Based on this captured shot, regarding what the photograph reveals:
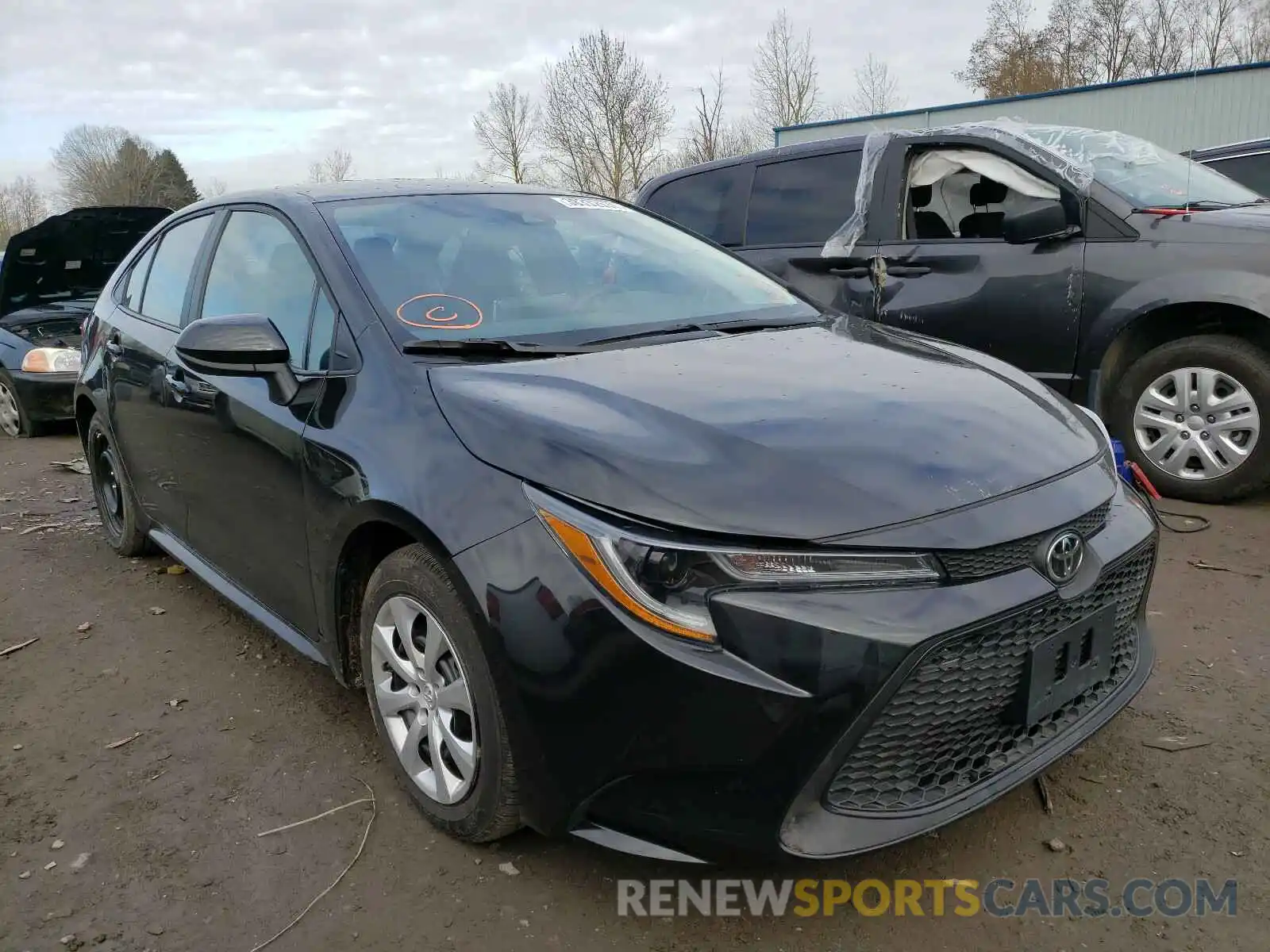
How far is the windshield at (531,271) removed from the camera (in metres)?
2.64

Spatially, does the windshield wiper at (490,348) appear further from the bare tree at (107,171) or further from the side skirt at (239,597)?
the bare tree at (107,171)

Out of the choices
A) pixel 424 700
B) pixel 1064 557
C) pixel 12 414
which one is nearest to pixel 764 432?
pixel 1064 557

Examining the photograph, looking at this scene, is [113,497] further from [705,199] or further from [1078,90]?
[1078,90]

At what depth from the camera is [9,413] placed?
313 inches

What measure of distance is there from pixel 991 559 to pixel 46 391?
788cm

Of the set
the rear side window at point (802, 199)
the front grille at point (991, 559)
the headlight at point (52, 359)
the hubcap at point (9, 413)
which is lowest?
the hubcap at point (9, 413)

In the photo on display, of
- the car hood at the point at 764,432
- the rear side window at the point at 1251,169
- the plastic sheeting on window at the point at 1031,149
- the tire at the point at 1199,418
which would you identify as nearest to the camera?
the car hood at the point at 764,432

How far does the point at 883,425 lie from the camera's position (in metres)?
2.04

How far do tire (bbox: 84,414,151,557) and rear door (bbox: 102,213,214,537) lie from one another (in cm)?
20

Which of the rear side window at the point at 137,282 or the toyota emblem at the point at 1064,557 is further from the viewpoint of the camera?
the rear side window at the point at 137,282

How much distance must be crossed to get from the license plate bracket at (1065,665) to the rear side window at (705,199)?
13.4 ft

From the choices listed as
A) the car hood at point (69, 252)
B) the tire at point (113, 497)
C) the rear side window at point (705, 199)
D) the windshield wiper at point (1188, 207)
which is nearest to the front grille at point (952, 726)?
the windshield wiper at point (1188, 207)

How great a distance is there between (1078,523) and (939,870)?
82 centimetres

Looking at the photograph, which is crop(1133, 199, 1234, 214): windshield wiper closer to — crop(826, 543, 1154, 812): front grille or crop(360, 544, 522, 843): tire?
crop(826, 543, 1154, 812): front grille
